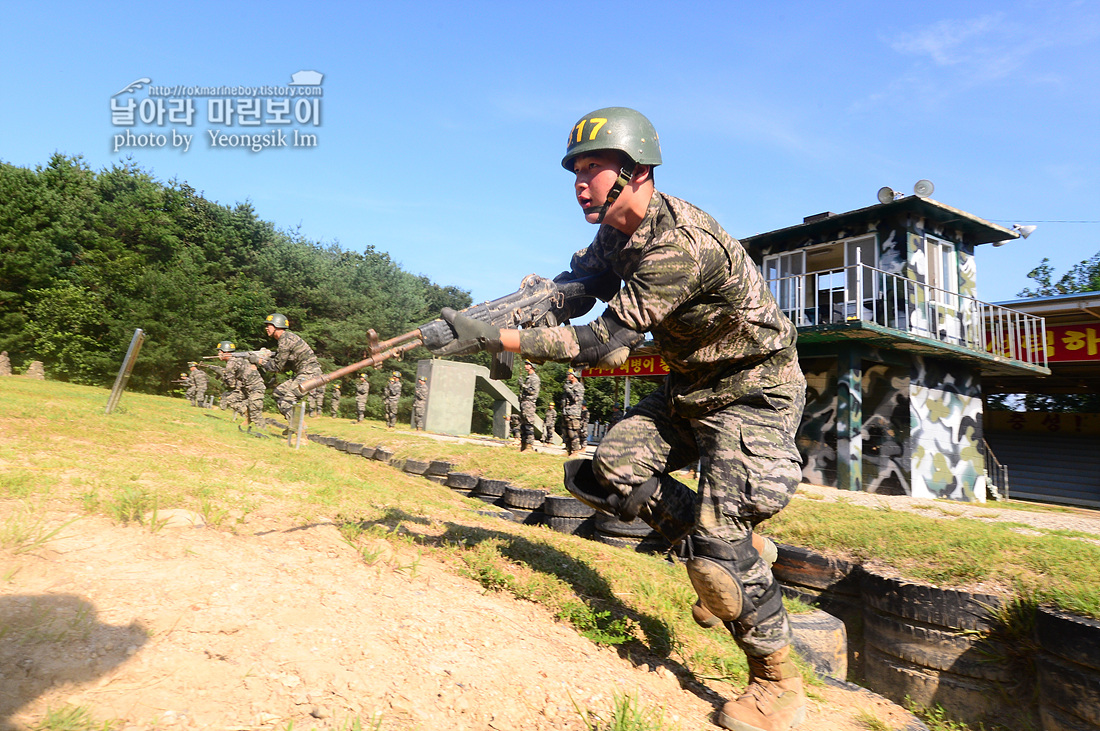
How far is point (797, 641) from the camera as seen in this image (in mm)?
3244

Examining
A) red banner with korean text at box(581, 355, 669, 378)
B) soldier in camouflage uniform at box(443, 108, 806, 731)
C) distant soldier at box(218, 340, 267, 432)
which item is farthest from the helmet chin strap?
red banner with korean text at box(581, 355, 669, 378)

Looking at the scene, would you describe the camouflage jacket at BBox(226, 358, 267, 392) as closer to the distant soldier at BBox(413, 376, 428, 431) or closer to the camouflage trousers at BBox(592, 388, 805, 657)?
the distant soldier at BBox(413, 376, 428, 431)

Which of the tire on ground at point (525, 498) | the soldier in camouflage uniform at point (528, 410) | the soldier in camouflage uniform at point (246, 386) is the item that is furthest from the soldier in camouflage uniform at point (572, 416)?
the tire on ground at point (525, 498)

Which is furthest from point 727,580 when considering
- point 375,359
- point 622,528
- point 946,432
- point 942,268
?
point 942,268

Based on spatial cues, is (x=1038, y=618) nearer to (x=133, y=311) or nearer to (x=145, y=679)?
(x=145, y=679)

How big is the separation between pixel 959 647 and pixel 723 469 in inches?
89.9

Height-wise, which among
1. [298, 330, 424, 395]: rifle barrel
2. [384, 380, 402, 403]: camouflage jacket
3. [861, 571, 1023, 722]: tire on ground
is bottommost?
[861, 571, 1023, 722]: tire on ground

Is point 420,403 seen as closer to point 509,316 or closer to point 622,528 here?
point 622,528

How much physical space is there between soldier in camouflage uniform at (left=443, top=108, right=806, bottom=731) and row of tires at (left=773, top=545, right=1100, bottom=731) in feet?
5.09

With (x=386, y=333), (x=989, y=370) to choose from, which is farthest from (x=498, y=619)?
(x=386, y=333)

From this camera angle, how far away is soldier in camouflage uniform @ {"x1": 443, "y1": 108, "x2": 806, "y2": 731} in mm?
2371

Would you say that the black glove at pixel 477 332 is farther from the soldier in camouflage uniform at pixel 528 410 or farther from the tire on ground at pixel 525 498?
the soldier in camouflage uniform at pixel 528 410

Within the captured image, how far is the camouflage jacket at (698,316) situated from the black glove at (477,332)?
15 cm

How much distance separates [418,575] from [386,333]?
39.2 m
